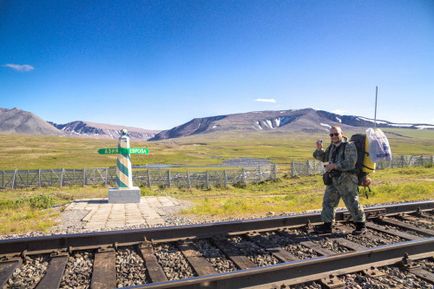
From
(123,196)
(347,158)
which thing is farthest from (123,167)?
(347,158)

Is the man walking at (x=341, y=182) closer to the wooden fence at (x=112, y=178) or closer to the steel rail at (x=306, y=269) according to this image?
the steel rail at (x=306, y=269)

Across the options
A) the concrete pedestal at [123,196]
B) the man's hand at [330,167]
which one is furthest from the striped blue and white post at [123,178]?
the man's hand at [330,167]

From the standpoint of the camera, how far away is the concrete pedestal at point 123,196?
11.3 metres

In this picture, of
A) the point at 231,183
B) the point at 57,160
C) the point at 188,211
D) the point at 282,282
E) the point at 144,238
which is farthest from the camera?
the point at 57,160

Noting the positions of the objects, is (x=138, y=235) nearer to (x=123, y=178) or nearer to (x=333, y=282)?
(x=333, y=282)

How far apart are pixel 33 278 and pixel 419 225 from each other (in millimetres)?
6857

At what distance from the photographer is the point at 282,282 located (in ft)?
12.4

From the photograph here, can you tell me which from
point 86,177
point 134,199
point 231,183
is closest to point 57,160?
point 86,177

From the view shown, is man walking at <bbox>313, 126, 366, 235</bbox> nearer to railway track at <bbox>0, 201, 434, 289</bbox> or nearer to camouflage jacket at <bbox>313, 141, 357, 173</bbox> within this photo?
camouflage jacket at <bbox>313, 141, 357, 173</bbox>

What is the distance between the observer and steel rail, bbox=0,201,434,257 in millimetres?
4738

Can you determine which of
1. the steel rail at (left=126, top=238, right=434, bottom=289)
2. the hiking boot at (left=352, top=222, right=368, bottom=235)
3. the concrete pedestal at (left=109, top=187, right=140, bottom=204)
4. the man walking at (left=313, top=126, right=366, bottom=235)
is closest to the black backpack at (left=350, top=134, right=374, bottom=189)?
the man walking at (left=313, top=126, right=366, bottom=235)

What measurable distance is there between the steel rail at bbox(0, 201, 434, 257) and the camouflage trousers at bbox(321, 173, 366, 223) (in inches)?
19.3

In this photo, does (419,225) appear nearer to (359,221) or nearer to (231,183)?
(359,221)

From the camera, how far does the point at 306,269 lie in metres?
3.99
